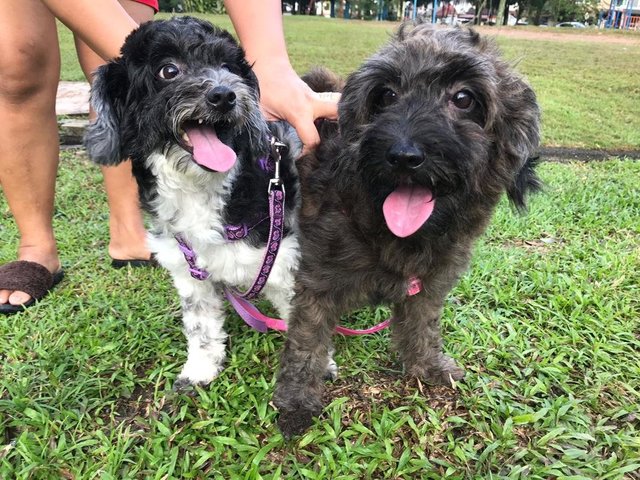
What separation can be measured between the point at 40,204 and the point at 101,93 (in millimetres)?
1502

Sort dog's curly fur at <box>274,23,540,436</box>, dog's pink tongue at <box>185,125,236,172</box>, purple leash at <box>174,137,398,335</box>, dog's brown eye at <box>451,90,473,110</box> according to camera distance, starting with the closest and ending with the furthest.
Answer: dog's curly fur at <box>274,23,540,436</box> < dog's brown eye at <box>451,90,473,110</box> < dog's pink tongue at <box>185,125,236,172</box> < purple leash at <box>174,137,398,335</box>

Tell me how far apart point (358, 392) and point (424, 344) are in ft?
1.37

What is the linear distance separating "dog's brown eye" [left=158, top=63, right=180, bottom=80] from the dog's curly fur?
73 centimetres

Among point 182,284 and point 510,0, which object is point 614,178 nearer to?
point 182,284

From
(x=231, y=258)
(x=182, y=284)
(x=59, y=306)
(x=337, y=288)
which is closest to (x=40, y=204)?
(x=59, y=306)

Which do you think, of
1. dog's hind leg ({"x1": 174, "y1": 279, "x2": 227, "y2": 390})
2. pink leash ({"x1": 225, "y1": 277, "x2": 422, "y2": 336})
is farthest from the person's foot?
pink leash ({"x1": 225, "y1": 277, "x2": 422, "y2": 336})

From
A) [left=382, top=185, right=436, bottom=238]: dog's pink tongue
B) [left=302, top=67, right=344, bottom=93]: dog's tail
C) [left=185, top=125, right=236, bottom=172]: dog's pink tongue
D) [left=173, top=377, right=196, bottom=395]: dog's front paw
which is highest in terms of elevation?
[left=302, top=67, right=344, bottom=93]: dog's tail

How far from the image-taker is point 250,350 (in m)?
2.81

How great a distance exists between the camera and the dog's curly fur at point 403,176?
1795 mm

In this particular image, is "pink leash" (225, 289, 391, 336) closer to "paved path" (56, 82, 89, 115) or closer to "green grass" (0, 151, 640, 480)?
"green grass" (0, 151, 640, 480)

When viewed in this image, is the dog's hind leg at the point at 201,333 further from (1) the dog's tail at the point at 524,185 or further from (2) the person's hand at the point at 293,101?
(1) the dog's tail at the point at 524,185

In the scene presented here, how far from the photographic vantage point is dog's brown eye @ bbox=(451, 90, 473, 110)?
75.5 inches

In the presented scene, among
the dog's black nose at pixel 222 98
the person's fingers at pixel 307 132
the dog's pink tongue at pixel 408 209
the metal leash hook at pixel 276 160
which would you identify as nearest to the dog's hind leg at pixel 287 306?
the metal leash hook at pixel 276 160

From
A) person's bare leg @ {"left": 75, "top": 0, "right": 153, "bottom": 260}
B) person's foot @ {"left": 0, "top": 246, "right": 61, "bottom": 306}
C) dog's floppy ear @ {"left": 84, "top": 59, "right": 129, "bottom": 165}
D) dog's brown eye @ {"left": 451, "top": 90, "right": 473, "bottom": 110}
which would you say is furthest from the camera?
person's bare leg @ {"left": 75, "top": 0, "right": 153, "bottom": 260}
